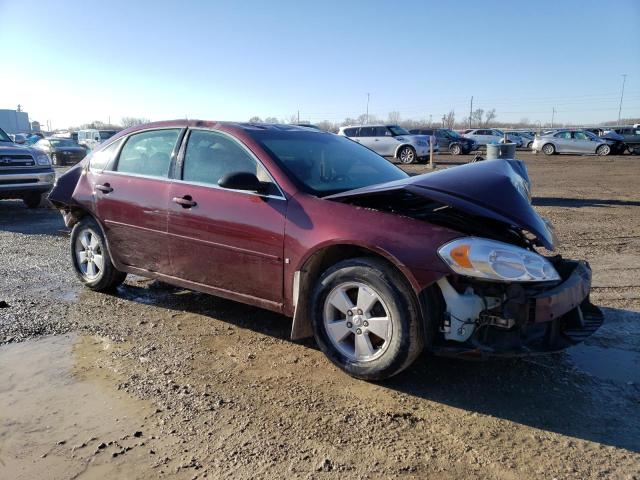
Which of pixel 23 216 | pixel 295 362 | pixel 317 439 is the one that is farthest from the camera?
pixel 23 216

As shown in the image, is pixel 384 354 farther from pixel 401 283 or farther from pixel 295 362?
pixel 295 362

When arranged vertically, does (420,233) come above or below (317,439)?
above

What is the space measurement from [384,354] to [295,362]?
2.53ft

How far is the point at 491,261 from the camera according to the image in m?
3.08

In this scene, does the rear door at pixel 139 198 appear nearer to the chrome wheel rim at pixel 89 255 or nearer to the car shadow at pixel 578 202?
the chrome wheel rim at pixel 89 255

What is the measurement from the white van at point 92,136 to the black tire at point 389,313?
28.7 meters

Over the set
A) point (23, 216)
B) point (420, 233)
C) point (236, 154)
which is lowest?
point (23, 216)

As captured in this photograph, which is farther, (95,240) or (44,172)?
(44,172)

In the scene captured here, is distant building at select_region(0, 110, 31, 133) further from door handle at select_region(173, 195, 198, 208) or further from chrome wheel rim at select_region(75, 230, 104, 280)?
door handle at select_region(173, 195, 198, 208)

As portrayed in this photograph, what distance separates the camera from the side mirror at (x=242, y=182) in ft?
12.5

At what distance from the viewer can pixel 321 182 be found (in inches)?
161

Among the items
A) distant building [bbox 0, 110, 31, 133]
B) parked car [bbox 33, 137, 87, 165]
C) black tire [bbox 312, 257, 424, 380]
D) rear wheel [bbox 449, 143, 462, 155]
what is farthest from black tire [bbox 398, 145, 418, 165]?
distant building [bbox 0, 110, 31, 133]

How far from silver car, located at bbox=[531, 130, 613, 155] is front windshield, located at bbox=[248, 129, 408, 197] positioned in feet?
99.3

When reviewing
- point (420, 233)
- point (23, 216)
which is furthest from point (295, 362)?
point (23, 216)
